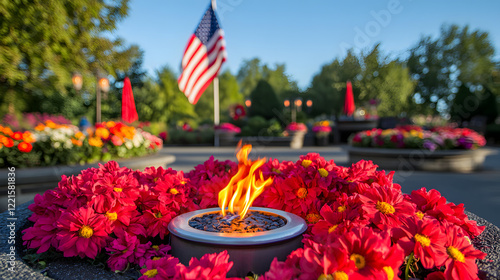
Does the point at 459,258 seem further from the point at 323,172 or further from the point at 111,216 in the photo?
the point at 111,216

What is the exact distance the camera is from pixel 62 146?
4828 millimetres

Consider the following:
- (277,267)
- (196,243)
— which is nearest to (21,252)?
(196,243)

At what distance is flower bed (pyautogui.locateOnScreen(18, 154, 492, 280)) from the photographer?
4.01ft

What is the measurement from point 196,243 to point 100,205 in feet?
2.30

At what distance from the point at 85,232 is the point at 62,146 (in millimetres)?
3703

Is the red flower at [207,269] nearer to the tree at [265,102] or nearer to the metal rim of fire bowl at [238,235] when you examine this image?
the metal rim of fire bowl at [238,235]

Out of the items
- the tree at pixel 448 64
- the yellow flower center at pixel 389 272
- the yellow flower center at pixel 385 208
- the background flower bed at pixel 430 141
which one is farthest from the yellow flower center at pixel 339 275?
the tree at pixel 448 64

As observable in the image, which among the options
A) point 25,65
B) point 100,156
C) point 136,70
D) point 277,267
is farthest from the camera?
point 136,70

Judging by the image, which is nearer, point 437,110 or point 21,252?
point 21,252

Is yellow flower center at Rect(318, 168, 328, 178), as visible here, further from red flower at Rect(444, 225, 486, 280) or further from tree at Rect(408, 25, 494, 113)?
tree at Rect(408, 25, 494, 113)

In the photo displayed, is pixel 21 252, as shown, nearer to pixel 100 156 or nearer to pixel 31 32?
pixel 100 156

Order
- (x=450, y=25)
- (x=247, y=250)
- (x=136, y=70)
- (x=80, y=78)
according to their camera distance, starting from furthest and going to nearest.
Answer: (x=450, y=25), (x=136, y=70), (x=80, y=78), (x=247, y=250)

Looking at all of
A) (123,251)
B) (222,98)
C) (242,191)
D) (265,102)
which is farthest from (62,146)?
(222,98)

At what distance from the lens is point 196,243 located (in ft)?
5.26
